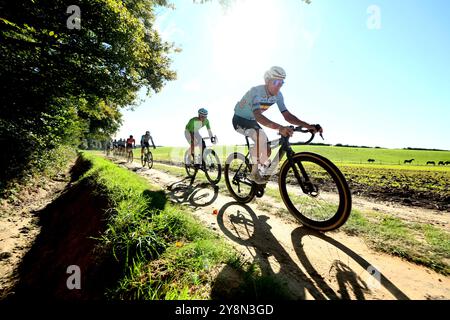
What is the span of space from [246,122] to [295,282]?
13.0 ft

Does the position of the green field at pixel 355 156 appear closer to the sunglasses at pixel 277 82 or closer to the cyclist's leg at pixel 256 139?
the cyclist's leg at pixel 256 139

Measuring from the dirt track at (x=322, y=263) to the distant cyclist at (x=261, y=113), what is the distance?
1420mm

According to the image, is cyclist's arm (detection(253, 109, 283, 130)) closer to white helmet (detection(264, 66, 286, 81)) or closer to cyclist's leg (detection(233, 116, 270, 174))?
cyclist's leg (detection(233, 116, 270, 174))

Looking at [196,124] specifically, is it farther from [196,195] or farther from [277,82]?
[277,82]

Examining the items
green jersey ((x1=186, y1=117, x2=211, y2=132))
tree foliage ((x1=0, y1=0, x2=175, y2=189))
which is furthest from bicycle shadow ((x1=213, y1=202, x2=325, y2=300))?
tree foliage ((x1=0, y1=0, x2=175, y2=189))

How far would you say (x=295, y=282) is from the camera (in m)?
2.36

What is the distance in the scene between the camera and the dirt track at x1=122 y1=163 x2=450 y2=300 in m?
2.24

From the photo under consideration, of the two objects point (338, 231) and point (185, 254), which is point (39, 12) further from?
point (338, 231)

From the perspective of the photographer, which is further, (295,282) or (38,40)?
(38,40)

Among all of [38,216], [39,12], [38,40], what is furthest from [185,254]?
[38,40]

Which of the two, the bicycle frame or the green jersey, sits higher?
the green jersey

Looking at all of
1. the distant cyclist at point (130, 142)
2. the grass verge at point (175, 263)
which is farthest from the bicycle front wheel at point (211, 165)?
the distant cyclist at point (130, 142)

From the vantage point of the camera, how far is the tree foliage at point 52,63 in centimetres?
766

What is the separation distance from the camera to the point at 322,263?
2799mm
